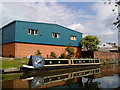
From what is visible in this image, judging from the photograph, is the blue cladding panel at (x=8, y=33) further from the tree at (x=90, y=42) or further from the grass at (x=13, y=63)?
the tree at (x=90, y=42)

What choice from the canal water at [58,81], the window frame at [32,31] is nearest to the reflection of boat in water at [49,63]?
the canal water at [58,81]

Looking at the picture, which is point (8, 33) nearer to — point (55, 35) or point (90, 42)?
point (55, 35)

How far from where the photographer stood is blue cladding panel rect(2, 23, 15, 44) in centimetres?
1794

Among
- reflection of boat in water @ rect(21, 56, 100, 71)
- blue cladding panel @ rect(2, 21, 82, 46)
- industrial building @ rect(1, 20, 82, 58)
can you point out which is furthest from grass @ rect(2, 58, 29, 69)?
blue cladding panel @ rect(2, 21, 82, 46)

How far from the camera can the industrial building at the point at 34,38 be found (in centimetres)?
1736

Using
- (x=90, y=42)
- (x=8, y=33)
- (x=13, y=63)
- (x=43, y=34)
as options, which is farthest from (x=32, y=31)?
(x=90, y=42)

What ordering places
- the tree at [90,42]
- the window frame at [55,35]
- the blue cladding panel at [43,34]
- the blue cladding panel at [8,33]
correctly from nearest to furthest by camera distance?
the blue cladding panel at [43,34], the blue cladding panel at [8,33], the window frame at [55,35], the tree at [90,42]

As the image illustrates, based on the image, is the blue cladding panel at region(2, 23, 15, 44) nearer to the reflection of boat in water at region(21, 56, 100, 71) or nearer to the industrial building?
the industrial building

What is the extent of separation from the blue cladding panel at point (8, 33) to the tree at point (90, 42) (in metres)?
11.3

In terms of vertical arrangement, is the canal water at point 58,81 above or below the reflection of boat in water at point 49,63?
below

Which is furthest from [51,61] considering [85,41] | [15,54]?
[85,41]

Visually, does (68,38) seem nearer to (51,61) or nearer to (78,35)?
(78,35)

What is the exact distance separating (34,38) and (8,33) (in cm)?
393

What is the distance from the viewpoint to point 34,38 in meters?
18.6
